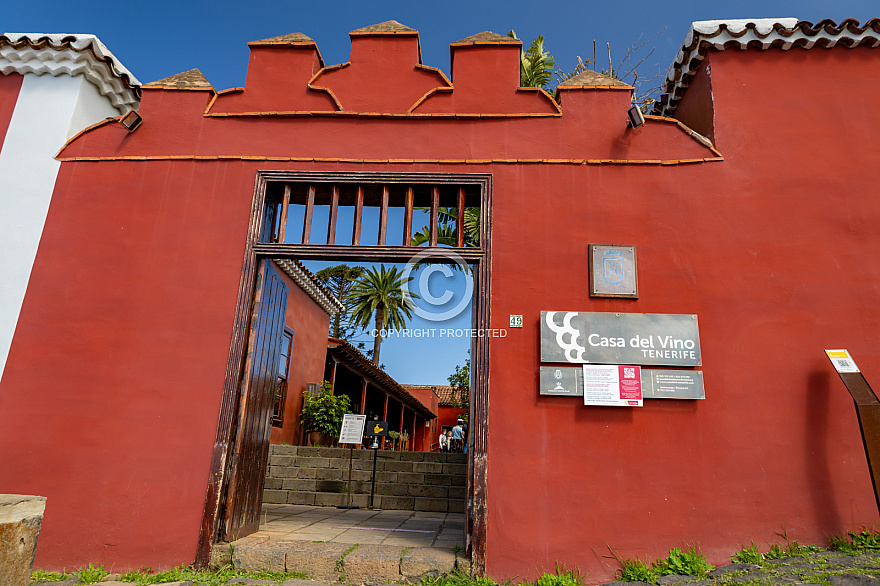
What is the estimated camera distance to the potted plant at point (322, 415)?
12688mm

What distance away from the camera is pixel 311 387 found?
13.3 m

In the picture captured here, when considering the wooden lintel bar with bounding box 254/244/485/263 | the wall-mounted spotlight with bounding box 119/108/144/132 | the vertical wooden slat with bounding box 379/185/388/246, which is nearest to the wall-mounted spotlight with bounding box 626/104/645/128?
the wooden lintel bar with bounding box 254/244/485/263

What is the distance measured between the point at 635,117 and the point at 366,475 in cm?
679

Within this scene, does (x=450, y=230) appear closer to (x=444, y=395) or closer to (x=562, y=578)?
(x=562, y=578)

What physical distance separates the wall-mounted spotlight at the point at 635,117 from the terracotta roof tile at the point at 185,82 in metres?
4.10

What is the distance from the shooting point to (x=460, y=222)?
17.6 feet

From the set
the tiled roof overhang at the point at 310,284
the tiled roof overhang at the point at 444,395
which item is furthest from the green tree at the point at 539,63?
the tiled roof overhang at the point at 444,395

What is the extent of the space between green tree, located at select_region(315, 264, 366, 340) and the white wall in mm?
20992

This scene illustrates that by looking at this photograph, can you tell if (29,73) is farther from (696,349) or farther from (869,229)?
(869,229)

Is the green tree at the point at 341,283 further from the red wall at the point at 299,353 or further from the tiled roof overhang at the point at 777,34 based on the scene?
the tiled roof overhang at the point at 777,34

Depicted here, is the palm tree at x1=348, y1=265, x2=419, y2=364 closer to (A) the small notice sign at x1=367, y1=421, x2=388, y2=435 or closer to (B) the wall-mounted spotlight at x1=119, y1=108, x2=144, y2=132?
(A) the small notice sign at x1=367, y1=421, x2=388, y2=435

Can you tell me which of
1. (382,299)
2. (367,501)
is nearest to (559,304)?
(367,501)

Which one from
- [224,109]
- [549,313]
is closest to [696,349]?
[549,313]

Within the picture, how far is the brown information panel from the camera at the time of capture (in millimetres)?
4820
